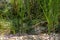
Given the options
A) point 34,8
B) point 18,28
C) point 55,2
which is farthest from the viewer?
point 34,8

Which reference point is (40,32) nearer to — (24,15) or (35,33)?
(35,33)

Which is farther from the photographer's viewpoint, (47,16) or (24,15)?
(24,15)

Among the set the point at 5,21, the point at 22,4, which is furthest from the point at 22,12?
the point at 5,21

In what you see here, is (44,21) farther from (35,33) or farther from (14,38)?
(14,38)

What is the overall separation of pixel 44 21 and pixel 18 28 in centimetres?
36

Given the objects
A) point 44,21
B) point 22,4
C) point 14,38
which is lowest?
point 14,38

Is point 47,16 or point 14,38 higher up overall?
point 47,16

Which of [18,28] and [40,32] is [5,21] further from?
[40,32]

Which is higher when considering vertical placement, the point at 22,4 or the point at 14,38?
the point at 22,4

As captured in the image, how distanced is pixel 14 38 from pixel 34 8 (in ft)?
1.89

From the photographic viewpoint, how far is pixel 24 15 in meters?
2.65

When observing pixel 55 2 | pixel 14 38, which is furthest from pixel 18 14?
pixel 55 2

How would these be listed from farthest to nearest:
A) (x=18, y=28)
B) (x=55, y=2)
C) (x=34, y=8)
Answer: (x=34, y=8), (x=18, y=28), (x=55, y=2)

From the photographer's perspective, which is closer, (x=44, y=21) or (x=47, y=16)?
(x=47, y=16)
